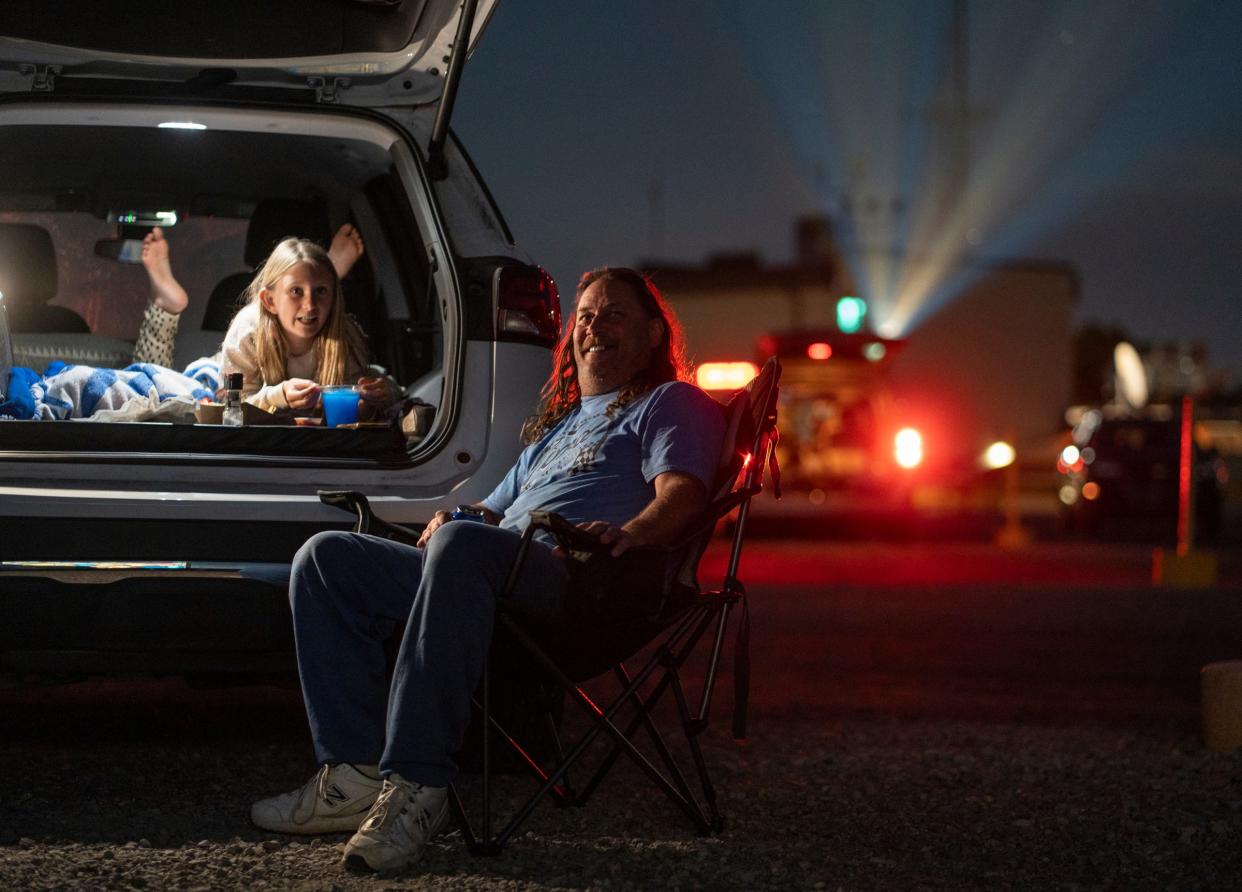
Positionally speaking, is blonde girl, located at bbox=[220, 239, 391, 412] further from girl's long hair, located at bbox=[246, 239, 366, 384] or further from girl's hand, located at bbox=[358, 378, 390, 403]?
girl's hand, located at bbox=[358, 378, 390, 403]

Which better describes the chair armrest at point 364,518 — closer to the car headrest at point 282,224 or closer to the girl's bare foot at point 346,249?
the girl's bare foot at point 346,249

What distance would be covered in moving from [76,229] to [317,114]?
2.06m

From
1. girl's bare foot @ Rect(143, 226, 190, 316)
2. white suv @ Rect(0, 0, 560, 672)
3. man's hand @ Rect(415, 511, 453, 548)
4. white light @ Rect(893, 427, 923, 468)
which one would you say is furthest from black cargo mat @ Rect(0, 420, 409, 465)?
white light @ Rect(893, 427, 923, 468)

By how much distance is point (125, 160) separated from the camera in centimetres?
630

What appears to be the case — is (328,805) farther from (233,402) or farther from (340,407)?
(233,402)

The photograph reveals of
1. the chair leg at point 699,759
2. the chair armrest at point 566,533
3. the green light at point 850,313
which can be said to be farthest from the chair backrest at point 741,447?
the green light at point 850,313

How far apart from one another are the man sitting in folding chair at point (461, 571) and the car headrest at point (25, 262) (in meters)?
2.31

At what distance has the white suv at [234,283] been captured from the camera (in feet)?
14.3

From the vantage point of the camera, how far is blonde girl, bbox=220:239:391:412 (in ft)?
18.1

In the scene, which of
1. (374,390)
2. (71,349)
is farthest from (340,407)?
(71,349)

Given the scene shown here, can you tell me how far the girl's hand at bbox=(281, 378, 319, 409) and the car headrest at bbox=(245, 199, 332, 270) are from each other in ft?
3.05

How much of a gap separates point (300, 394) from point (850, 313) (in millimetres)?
14693

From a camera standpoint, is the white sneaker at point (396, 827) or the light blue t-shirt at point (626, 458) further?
the light blue t-shirt at point (626, 458)

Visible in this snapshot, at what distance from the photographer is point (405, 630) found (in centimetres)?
392
